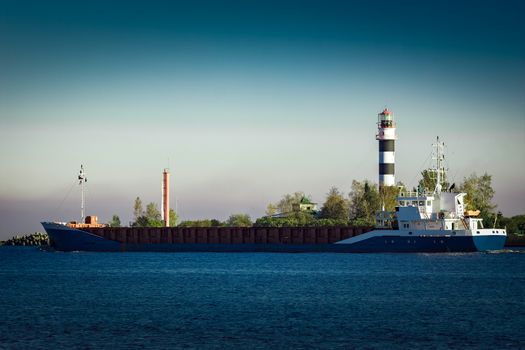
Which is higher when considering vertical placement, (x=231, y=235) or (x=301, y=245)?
(x=231, y=235)

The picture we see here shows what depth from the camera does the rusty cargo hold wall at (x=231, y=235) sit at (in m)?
114

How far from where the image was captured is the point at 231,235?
396 ft

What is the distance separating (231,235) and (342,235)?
54.8 ft

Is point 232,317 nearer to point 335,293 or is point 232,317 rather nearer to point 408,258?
point 335,293

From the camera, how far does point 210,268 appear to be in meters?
89.6

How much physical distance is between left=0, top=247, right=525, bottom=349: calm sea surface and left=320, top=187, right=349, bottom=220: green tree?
8472 cm

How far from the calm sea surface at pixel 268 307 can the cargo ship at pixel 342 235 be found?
14279mm

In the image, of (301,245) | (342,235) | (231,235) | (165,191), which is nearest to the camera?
(342,235)

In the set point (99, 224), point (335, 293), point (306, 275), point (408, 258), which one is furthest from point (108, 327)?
point (99, 224)

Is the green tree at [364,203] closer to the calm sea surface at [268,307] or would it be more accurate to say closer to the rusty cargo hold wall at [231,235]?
the rusty cargo hold wall at [231,235]

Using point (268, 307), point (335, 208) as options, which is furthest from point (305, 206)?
point (268, 307)

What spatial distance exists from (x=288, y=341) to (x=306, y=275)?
123ft

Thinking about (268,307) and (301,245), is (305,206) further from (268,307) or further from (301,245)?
(268,307)

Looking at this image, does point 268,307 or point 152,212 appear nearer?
point 268,307
